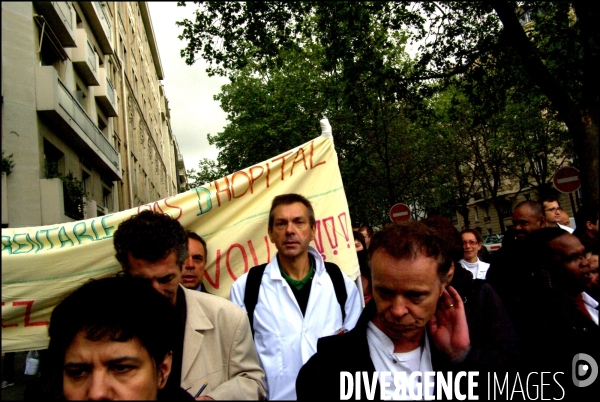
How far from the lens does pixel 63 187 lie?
1.06m

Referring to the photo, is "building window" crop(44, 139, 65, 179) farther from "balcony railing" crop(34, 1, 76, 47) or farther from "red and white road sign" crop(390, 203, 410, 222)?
"red and white road sign" crop(390, 203, 410, 222)

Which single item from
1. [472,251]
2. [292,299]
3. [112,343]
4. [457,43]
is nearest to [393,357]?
[112,343]

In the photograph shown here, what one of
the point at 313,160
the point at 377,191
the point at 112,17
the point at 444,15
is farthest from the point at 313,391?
the point at 377,191

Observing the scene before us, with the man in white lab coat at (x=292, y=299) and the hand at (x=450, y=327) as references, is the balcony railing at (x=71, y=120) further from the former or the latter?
the man in white lab coat at (x=292, y=299)

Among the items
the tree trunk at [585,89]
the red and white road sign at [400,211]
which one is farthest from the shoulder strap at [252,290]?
the red and white road sign at [400,211]

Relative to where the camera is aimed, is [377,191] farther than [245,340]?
Yes

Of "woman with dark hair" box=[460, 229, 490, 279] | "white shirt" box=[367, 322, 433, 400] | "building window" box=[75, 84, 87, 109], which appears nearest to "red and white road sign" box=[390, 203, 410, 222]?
"woman with dark hair" box=[460, 229, 490, 279]

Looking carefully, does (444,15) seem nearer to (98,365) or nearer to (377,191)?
(98,365)

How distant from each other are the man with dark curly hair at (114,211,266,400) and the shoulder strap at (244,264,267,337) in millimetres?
473

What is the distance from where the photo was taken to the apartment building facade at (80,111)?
70 centimetres

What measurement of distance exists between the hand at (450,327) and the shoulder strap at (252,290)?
1198mm

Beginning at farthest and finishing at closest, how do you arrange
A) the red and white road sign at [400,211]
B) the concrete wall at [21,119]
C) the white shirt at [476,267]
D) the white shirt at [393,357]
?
1. the red and white road sign at [400,211]
2. the white shirt at [476,267]
3. the white shirt at [393,357]
4. the concrete wall at [21,119]

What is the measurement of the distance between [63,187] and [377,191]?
25181mm

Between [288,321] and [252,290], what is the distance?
10.0 inches
